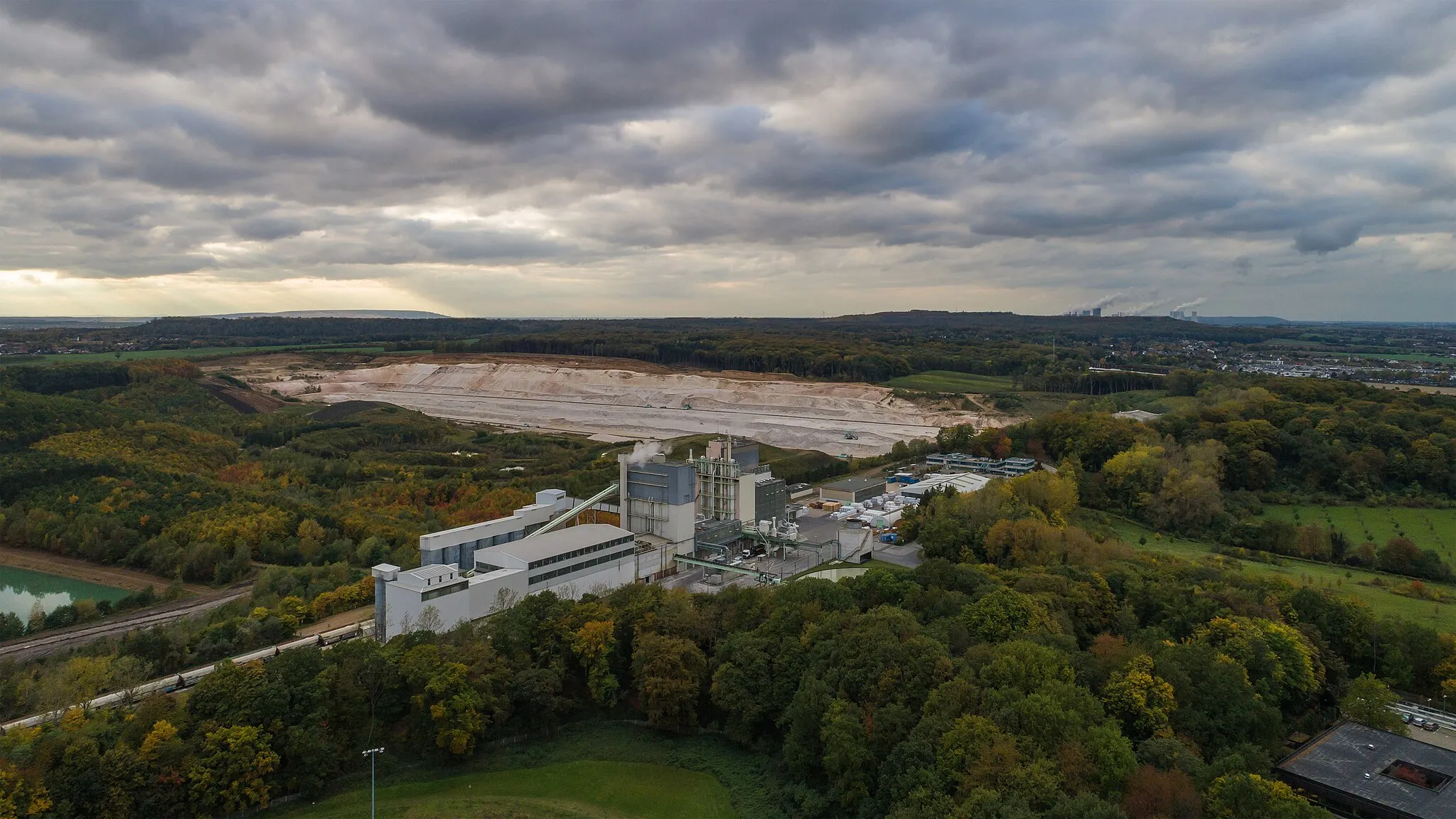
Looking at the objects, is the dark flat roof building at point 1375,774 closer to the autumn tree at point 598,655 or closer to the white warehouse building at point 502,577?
the autumn tree at point 598,655

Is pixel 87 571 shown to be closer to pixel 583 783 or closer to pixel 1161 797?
pixel 583 783

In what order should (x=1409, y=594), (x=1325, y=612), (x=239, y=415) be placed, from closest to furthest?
(x=1325, y=612) → (x=1409, y=594) → (x=239, y=415)

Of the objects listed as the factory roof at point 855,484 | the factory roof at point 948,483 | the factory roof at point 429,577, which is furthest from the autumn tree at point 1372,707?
the factory roof at point 855,484

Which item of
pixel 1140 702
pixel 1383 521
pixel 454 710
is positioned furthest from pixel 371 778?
pixel 1383 521

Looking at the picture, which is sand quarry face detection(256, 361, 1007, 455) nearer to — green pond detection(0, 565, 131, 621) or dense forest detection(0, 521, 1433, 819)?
green pond detection(0, 565, 131, 621)

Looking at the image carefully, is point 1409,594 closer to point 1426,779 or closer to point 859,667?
point 1426,779

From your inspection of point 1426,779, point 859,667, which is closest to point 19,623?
point 859,667
